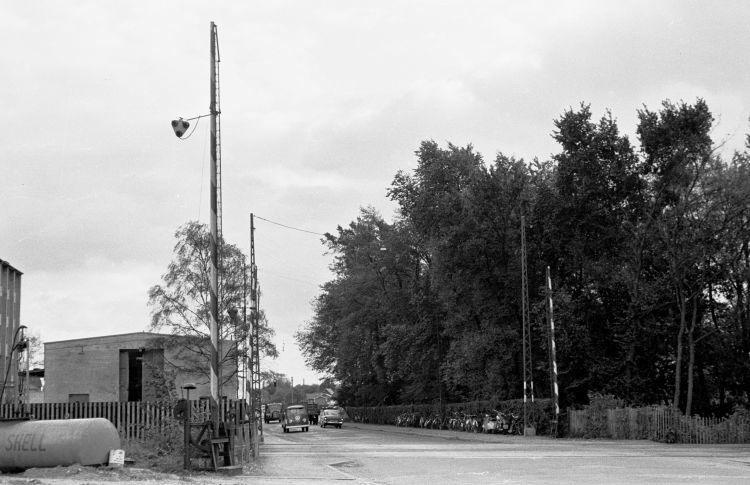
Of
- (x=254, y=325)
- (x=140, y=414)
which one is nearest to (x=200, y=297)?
(x=254, y=325)

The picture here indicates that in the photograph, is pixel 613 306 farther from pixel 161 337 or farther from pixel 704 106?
pixel 161 337

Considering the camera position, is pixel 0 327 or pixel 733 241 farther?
pixel 0 327

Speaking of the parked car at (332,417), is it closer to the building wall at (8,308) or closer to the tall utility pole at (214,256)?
the building wall at (8,308)

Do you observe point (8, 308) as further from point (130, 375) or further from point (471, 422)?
point (471, 422)

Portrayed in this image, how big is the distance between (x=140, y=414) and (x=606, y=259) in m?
35.3

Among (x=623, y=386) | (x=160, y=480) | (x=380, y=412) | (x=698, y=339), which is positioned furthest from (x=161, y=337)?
(x=380, y=412)

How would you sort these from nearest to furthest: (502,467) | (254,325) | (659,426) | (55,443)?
(55,443), (502,467), (659,426), (254,325)

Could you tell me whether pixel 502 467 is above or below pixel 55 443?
below

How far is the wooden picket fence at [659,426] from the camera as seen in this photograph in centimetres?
3819

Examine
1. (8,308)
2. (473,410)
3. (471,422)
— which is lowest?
(471,422)

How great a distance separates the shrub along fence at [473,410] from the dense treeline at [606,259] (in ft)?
5.27

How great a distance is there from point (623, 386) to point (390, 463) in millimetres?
Result: 30633

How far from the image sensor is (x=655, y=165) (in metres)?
52.2

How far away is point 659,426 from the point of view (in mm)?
39219
